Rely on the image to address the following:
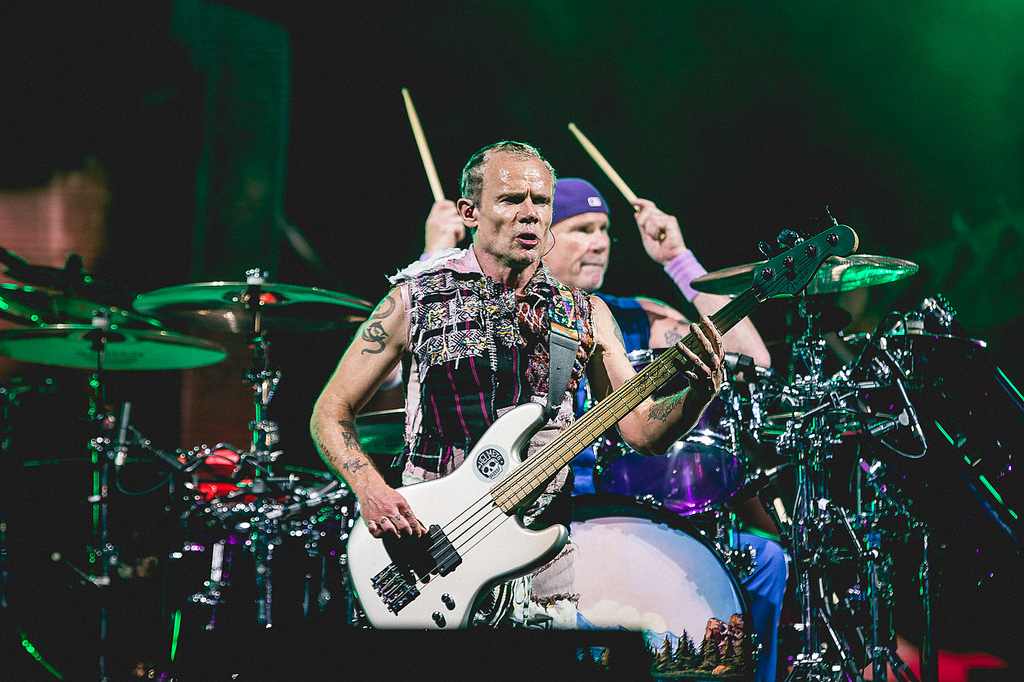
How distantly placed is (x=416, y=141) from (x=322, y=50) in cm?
82

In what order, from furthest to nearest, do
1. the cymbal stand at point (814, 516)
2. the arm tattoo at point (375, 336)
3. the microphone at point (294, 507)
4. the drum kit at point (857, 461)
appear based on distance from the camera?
the microphone at point (294, 507)
the drum kit at point (857, 461)
the cymbal stand at point (814, 516)
the arm tattoo at point (375, 336)

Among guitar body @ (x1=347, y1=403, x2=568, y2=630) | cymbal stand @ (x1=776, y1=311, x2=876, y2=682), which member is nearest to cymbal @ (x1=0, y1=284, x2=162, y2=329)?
guitar body @ (x1=347, y1=403, x2=568, y2=630)

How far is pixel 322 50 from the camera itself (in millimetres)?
5133

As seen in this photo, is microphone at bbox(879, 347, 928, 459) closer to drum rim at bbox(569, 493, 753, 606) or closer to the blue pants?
the blue pants

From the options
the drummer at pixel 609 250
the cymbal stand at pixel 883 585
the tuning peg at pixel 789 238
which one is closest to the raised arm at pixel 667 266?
the drummer at pixel 609 250

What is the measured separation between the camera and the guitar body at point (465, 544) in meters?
2.42

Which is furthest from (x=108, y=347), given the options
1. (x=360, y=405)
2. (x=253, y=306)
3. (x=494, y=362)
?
(x=494, y=362)

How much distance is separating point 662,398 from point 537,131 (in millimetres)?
2860

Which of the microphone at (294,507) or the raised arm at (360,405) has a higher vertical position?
the raised arm at (360,405)

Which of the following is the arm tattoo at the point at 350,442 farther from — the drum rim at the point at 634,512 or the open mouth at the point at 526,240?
the drum rim at the point at 634,512

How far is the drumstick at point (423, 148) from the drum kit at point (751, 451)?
1.01 m

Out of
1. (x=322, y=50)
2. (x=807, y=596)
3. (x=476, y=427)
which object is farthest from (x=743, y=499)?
(x=322, y=50)

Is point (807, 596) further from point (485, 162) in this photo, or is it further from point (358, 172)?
point (358, 172)

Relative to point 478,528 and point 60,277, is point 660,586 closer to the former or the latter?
point 478,528
